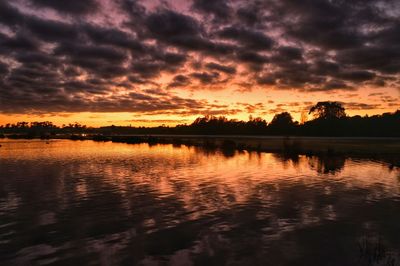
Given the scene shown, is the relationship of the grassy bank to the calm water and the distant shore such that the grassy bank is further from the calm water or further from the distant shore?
the calm water

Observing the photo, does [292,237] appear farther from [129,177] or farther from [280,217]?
[129,177]

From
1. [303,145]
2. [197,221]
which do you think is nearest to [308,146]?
[303,145]

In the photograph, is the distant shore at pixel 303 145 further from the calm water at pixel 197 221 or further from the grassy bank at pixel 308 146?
the calm water at pixel 197 221

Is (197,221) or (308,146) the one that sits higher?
(308,146)

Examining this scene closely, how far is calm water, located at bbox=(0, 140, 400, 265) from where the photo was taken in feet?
40.2

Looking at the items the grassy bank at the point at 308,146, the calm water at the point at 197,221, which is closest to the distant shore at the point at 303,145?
the grassy bank at the point at 308,146

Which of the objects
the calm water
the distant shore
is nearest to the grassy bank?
the distant shore

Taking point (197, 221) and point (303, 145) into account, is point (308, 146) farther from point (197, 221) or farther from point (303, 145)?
point (197, 221)

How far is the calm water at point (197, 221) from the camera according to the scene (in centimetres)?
1225

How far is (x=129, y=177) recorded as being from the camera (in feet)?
102

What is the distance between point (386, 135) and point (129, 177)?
173045 mm

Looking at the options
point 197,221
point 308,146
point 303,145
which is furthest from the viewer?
point 303,145

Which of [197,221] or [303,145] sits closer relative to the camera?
[197,221]

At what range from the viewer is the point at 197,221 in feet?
54.4
